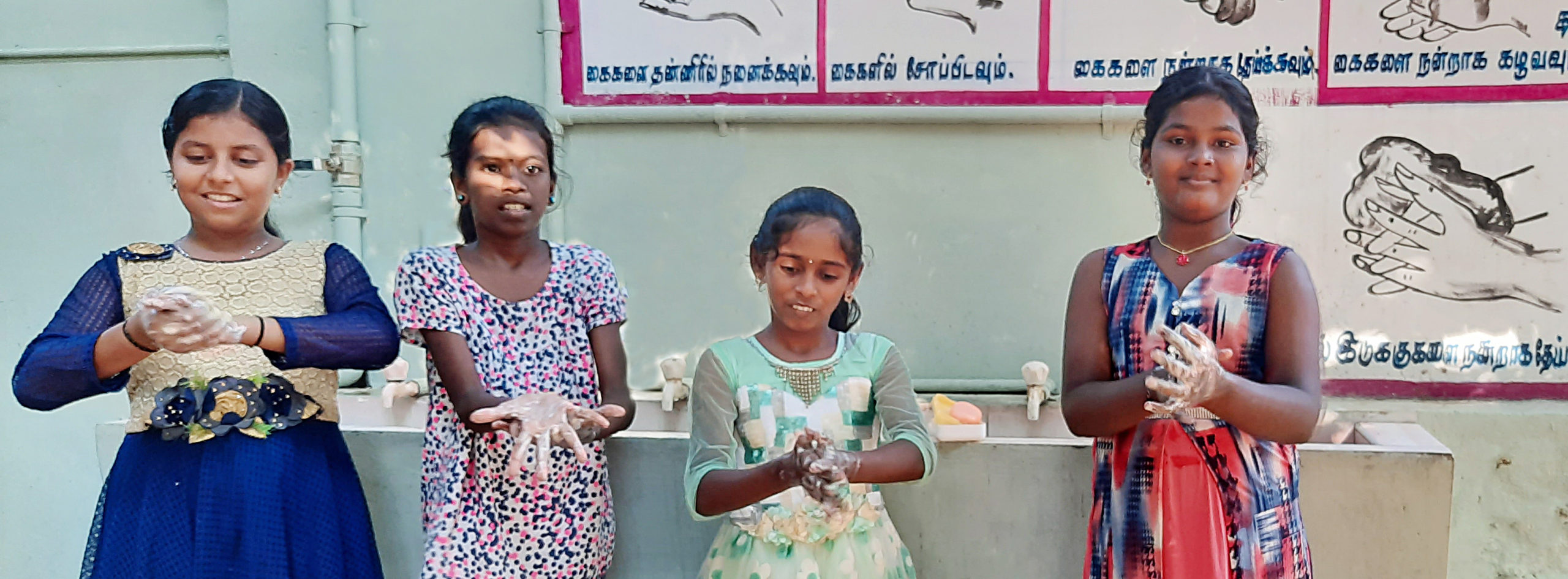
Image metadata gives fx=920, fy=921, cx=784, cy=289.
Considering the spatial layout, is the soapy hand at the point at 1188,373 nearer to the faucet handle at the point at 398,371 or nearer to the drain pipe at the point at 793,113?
the drain pipe at the point at 793,113

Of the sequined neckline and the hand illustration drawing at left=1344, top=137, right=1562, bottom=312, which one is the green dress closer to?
the sequined neckline

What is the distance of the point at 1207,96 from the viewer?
142 cm

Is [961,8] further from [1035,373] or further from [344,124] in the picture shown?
[344,124]

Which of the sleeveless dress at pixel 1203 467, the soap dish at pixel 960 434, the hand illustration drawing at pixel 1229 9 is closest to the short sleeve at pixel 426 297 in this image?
the soap dish at pixel 960 434

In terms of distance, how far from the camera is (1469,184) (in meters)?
2.60

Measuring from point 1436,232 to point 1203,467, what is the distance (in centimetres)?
176

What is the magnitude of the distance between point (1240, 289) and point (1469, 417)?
5.76ft

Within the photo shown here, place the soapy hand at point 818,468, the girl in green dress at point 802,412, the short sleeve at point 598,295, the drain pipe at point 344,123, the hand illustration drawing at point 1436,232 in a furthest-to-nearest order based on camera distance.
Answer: the drain pipe at point 344,123
the hand illustration drawing at point 1436,232
the short sleeve at point 598,295
the girl in green dress at point 802,412
the soapy hand at point 818,468

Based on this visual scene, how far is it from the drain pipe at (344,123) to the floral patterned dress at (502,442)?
1.54m

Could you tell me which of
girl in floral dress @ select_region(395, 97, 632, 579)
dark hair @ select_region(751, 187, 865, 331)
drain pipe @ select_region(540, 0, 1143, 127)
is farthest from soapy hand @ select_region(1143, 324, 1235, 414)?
drain pipe @ select_region(540, 0, 1143, 127)

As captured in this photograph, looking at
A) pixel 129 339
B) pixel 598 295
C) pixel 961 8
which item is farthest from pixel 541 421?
pixel 961 8

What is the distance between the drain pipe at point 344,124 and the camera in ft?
9.56

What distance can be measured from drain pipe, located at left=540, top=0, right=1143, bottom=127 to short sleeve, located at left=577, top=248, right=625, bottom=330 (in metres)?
1.23

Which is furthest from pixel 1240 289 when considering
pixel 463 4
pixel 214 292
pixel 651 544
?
pixel 463 4
